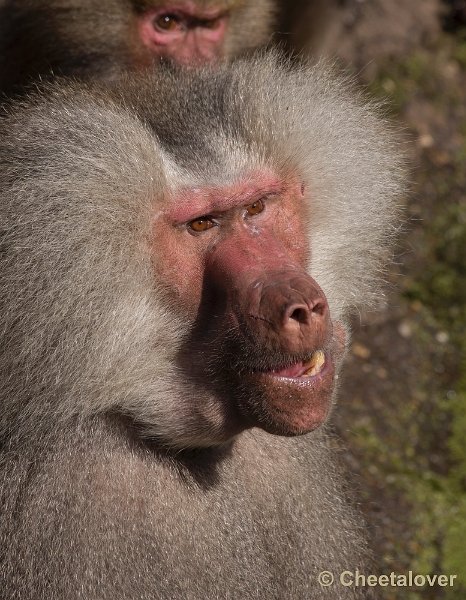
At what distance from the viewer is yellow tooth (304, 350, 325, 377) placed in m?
2.39

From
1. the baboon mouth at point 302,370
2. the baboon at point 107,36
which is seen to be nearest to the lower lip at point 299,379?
the baboon mouth at point 302,370

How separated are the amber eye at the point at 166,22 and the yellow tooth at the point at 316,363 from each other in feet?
7.86

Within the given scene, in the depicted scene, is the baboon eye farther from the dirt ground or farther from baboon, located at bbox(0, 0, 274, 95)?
the dirt ground

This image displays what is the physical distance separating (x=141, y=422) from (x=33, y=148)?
74 cm

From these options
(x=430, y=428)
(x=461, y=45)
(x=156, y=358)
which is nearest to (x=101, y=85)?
(x=156, y=358)

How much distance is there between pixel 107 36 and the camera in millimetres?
4363

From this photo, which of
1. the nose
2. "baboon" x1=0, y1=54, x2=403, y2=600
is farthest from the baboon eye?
the nose

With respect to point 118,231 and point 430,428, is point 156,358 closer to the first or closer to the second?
point 118,231

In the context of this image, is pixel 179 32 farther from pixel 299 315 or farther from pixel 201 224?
pixel 299 315

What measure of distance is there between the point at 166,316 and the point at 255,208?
37 centimetres

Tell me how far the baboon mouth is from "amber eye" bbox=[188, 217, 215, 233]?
41 centimetres

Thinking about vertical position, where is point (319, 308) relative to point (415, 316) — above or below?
above

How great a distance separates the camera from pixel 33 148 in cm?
235

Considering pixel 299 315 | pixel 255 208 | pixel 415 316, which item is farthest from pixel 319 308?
pixel 415 316
